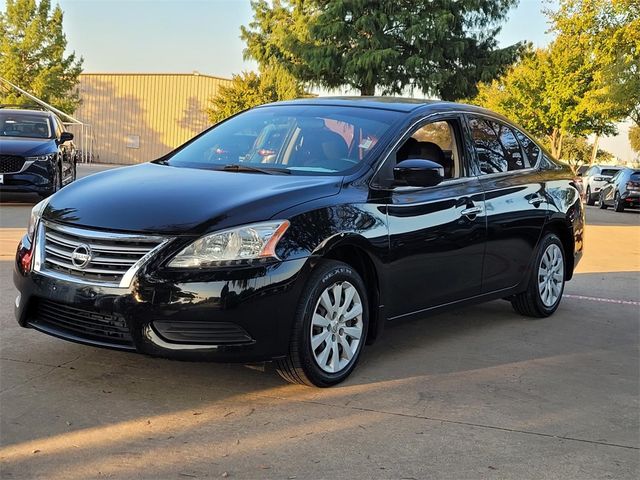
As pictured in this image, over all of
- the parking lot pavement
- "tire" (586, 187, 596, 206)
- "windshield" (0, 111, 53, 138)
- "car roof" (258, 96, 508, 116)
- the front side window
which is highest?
"car roof" (258, 96, 508, 116)

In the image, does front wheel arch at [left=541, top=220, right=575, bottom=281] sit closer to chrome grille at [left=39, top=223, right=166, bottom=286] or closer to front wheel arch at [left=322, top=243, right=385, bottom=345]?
front wheel arch at [left=322, top=243, right=385, bottom=345]

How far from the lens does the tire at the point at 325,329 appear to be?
3.98m

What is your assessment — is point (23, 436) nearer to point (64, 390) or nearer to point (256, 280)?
point (64, 390)

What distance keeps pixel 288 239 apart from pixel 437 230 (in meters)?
1.37

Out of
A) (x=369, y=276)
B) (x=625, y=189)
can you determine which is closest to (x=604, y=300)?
(x=369, y=276)

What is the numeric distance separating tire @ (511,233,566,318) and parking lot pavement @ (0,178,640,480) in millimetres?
735

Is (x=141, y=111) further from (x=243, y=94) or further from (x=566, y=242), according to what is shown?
(x=566, y=242)

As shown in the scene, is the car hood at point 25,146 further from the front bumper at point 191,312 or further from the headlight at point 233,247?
the headlight at point 233,247

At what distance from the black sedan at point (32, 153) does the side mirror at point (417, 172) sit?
9.31 meters

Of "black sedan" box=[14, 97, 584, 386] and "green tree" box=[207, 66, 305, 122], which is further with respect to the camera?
"green tree" box=[207, 66, 305, 122]

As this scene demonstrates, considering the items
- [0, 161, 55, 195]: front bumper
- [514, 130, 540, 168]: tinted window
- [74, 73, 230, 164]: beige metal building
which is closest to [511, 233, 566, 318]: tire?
[514, 130, 540, 168]: tinted window

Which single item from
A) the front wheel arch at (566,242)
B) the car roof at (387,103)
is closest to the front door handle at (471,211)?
the car roof at (387,103)

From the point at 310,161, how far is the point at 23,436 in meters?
2.35

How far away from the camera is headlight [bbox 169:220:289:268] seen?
370cm
